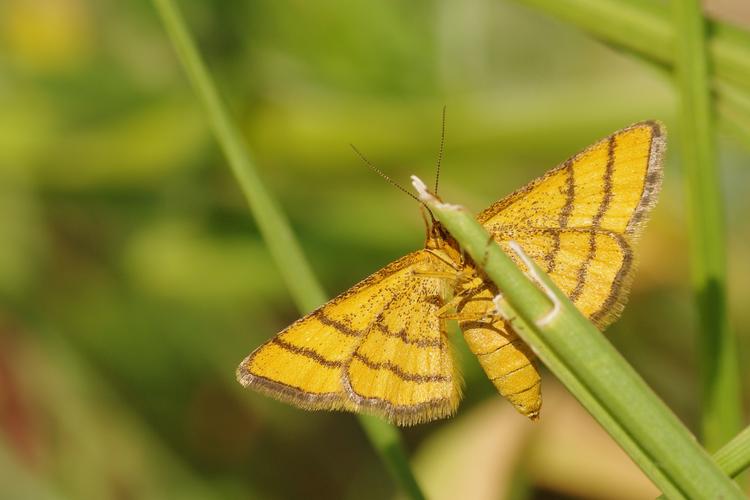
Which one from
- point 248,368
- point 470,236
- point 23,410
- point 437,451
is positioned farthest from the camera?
point 23,410

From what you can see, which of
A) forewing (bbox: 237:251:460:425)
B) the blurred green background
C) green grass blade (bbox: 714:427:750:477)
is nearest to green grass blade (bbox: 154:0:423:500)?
forewing (bbox: 237:251:460:425)

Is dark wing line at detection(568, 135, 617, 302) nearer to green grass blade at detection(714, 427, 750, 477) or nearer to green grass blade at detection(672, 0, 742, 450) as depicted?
green grass blade at detection(672, 0, 742, 450)

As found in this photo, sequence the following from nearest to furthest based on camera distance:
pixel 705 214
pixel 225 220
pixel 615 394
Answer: pixel 615 394
pixel 705 214
pixel 225 220

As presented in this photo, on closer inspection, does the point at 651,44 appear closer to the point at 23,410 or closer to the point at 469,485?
the point at 469,485

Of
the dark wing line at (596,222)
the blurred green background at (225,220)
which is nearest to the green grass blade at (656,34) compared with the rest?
the dark wing line at (596,222)

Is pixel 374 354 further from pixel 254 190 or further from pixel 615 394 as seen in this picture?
pixel 615 394

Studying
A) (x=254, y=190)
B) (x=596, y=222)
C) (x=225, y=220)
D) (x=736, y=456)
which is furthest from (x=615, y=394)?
(x=225, y=220)

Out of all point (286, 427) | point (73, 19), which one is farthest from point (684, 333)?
point (73, 19)
